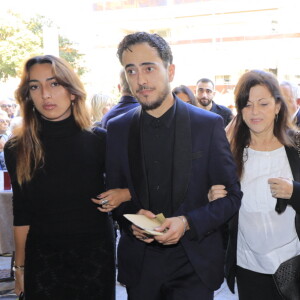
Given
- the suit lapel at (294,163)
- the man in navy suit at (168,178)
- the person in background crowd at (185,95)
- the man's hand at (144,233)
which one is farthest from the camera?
the person in background crowd at (185,95)

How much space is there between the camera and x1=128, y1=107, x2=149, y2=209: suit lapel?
2066 mm

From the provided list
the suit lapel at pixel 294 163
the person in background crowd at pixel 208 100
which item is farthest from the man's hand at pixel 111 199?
the person in background crowd at pixel 208 100

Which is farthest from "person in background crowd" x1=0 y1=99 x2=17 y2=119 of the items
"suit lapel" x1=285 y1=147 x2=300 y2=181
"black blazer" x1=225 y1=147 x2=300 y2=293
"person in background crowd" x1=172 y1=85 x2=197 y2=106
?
"suit lapel" x1=285 y1=147 x2=300 y2=181

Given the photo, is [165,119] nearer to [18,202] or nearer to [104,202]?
[104,202]

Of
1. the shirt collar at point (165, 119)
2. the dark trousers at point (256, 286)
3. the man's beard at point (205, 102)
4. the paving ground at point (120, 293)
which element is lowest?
the paving ground at point (120, 293)

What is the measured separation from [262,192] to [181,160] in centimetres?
63

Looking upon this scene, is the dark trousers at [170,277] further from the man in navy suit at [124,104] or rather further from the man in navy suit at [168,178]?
the man in navy suit at [124,104]

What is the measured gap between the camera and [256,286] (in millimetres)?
2334

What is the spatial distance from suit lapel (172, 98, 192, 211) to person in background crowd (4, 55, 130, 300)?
326mm

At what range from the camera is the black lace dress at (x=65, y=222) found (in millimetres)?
2119

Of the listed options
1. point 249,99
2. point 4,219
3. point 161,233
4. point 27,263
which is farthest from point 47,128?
point 4,219

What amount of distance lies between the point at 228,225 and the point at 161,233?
815mm

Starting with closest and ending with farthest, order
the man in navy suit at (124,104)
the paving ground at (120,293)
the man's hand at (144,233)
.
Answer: the man's hand at (144,233)
the paving ground at (120,293)
the man in navy suit at (124,104)

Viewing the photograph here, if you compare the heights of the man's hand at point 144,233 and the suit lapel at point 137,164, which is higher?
the suit lapel at point 137,164
